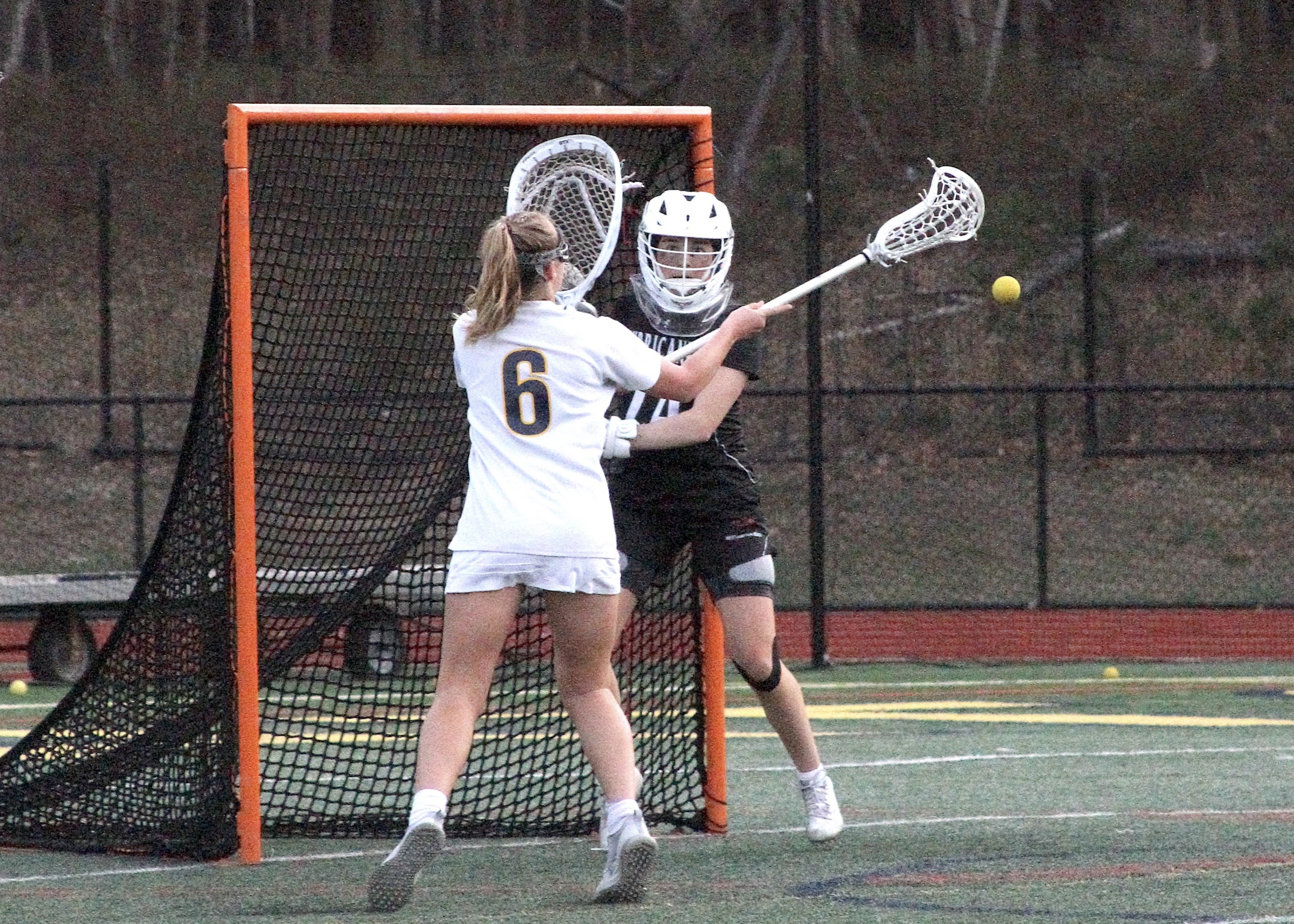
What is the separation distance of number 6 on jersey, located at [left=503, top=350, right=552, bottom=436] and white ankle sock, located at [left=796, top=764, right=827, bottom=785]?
1.67m

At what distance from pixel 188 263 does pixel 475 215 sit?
12292 mm

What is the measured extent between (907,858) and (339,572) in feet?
6.83

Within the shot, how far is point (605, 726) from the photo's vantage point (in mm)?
5332

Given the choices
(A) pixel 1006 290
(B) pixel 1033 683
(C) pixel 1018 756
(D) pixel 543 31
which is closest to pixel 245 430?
(A) pixel 1006 290

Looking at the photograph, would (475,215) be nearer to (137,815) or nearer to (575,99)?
(137,815)

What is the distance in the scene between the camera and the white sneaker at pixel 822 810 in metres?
6.19

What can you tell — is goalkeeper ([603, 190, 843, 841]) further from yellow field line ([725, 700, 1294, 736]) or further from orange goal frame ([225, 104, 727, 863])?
yellow field line ([725, 700, 1294, 736])

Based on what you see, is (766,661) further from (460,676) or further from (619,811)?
(460,676)

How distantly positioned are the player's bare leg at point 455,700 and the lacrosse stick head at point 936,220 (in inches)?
71.5

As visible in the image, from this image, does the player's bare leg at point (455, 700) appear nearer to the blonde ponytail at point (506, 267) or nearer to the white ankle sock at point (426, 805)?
the white ankle sock at point (426, 805)

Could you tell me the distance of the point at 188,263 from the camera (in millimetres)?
18547

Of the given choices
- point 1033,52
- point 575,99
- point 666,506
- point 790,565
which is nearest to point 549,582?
point 666,506

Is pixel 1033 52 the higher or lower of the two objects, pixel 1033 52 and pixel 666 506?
the higher

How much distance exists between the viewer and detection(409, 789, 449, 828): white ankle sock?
5.03m
